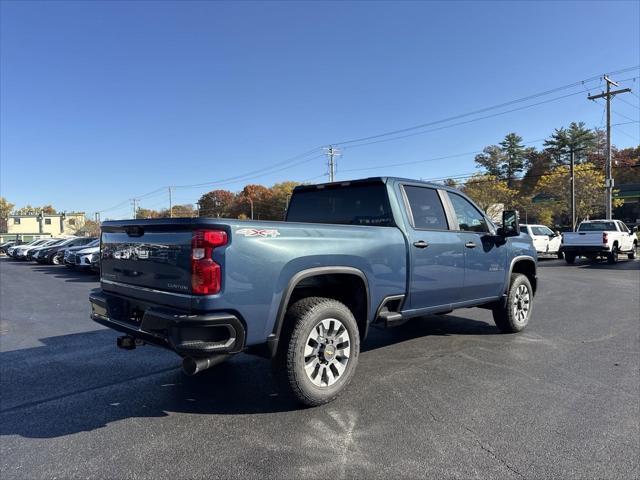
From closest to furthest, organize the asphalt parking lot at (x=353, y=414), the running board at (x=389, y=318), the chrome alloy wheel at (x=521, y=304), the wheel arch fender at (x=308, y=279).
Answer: the asphalt parking lot at (x=353, y=414) → the wheel arch fender at (x=308, y=279) → the running board at (x=389, y=318) → the chrome alloy wheel at (x=521, y=304)

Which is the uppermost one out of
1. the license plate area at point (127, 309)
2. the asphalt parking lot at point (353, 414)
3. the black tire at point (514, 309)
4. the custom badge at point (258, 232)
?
the custom badge at point (258, 232)

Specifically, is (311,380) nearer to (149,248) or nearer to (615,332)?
(149,248)

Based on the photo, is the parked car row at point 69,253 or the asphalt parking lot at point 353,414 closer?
the asphalt parking lot at point 353,414

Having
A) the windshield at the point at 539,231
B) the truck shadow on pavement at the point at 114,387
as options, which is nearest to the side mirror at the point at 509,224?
the truck shadow on pavement at the point at 114,387

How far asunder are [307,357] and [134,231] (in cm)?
181

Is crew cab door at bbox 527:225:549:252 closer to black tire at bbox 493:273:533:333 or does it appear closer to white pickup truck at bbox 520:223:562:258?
white pickup truck at bbox 520:223:562:258

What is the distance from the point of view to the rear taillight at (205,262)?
122 inches

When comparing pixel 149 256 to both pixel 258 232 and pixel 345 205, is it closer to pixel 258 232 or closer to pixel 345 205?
pixel 258 232

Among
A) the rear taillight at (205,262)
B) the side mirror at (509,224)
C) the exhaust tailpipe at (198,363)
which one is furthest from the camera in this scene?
the side mirror at (509,224)

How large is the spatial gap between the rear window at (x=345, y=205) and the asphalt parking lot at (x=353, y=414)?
5.37 ft

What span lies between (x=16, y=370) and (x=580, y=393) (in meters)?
5.83

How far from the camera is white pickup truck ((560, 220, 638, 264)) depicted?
18797 millimetres

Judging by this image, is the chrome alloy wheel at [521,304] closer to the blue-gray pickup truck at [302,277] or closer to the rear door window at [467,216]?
the blue-gray pickup truck at [302,277]

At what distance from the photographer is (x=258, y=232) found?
3289 millimetres
